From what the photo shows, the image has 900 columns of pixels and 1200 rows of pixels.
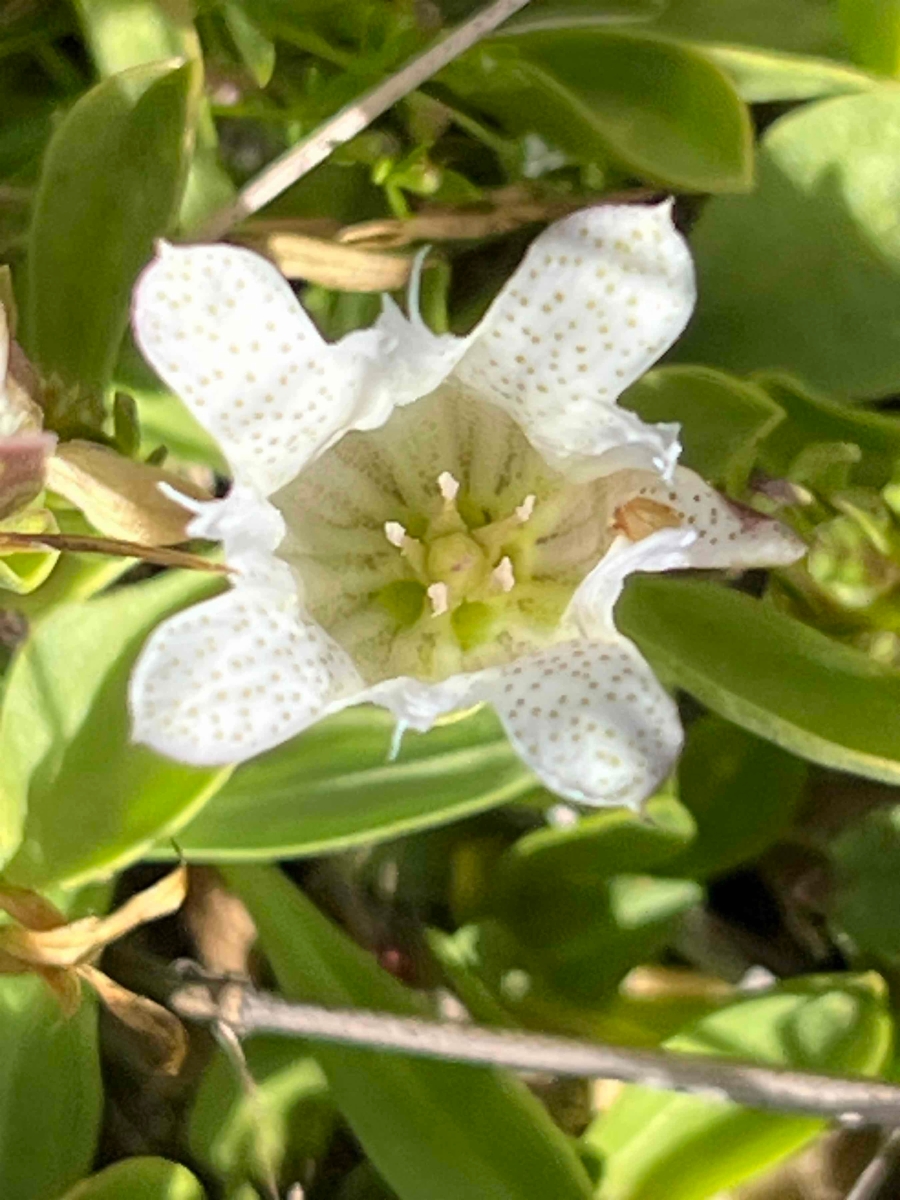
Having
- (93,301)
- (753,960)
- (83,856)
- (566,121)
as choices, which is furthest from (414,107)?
(753,960)

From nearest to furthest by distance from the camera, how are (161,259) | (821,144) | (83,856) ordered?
(161,259) → (83,856) → (821,144)

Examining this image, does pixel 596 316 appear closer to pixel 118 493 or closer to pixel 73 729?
pixel 118 493

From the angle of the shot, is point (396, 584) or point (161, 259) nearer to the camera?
point (161, 259)

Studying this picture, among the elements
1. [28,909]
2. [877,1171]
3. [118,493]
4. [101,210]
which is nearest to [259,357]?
[118,493]

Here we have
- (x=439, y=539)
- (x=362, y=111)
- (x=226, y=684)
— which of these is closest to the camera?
(x=226, y=684)

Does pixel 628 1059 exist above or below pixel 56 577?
below

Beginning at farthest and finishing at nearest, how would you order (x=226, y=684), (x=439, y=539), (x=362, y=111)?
(x=439, y=539) < (x=362, y=111) < (x=226, y=684)

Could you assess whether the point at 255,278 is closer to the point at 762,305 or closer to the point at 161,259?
the point at 161,259
